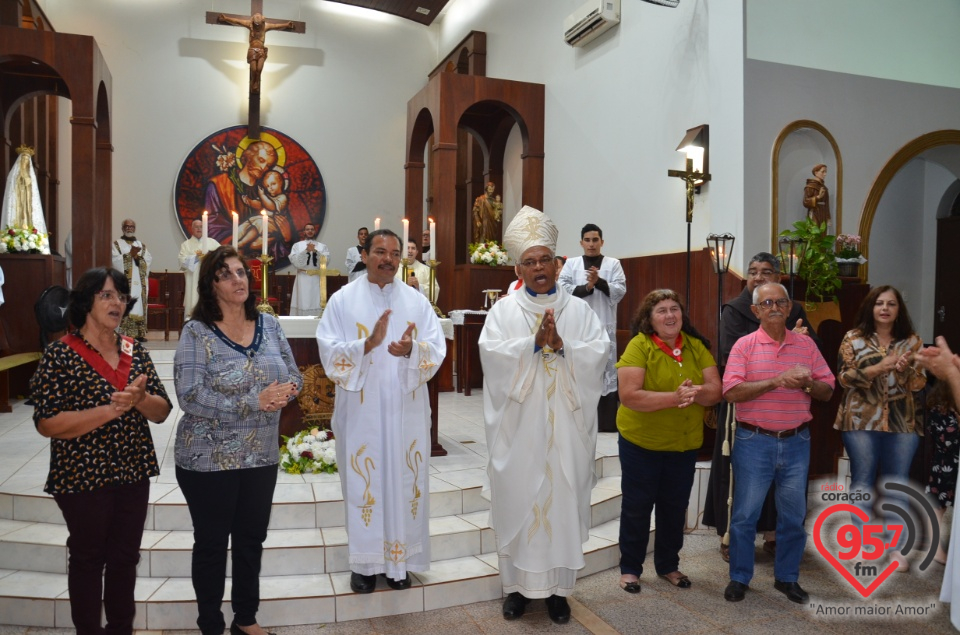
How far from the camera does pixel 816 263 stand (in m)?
5.81

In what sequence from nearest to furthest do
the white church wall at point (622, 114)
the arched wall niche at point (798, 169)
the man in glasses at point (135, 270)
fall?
the arched wall niche at point (798, 169) → the white church wall at point (622, 114) → the man in glasses at point (135, 270)

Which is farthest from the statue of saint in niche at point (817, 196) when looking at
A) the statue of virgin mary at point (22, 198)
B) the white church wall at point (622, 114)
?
the statue of virgin mary at point (22, 198)

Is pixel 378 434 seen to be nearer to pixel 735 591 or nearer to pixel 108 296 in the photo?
pixel 108 296

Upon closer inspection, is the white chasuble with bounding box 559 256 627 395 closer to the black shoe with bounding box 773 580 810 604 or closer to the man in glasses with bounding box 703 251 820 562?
the man in glasses with bounding box 703 251 820 562

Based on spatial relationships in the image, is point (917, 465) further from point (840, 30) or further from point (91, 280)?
point (91, 280)

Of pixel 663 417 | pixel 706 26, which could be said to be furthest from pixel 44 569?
pixel 706 26

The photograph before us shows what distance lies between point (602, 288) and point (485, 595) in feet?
10.7

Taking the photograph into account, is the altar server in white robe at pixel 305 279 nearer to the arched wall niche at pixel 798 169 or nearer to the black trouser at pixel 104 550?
the arched wall niche at pixel 798 169

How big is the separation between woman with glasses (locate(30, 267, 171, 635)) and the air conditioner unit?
6.40 m

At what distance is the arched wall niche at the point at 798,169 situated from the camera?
6277 mm

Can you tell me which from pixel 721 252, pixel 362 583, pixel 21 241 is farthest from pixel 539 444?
pixel 21 241

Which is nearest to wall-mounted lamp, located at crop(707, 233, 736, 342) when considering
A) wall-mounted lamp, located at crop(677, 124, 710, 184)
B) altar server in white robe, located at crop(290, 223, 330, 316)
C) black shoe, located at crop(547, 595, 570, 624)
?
wall-mounted lamp, located at crop(677, 124, 710, 184)

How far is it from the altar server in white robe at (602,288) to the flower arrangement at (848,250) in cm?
177

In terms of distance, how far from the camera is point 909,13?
7.14 meters
